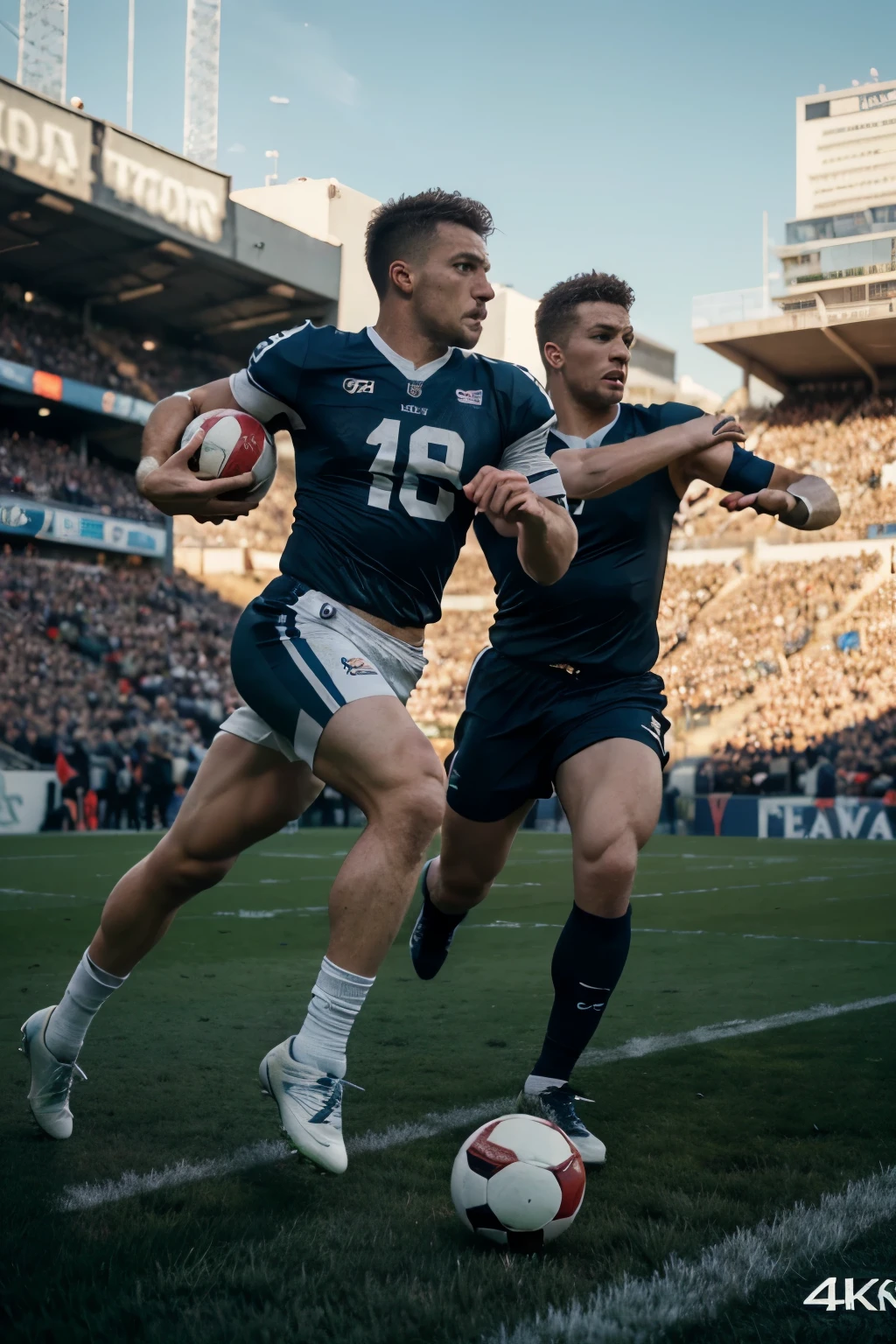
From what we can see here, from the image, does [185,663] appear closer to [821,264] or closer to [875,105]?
[821,264]

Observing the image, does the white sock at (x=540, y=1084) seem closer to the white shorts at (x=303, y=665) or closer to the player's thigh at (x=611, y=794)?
the player's thigh at (x=611, y=794)

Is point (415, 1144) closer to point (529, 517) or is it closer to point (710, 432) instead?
point (529, 517)

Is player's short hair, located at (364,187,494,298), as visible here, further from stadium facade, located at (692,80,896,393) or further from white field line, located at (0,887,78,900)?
stadium facade, located at (692,80,896,393)

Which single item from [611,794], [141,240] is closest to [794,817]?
[611,794]

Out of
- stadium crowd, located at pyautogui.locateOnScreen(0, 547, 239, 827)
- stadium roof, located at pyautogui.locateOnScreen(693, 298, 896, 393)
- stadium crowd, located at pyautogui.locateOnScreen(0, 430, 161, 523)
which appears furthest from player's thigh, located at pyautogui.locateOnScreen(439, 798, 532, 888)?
stadium roof, located at pyautogui.locateOnScreen(693, 298, 896, 393)

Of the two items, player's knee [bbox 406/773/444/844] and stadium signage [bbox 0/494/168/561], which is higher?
stadium signage [bbox 0/494/168/561]

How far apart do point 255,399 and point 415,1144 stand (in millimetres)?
2082

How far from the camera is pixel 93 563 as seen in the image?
31.5 m

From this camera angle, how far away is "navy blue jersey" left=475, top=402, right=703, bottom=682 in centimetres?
426

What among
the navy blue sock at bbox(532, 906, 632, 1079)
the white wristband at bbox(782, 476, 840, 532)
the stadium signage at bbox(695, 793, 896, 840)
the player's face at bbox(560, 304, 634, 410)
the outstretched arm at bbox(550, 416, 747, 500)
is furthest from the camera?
the stadium signage at bbox(695, 793, 896, 840)

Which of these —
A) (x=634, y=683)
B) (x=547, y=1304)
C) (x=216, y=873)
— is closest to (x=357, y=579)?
(x=216, y=873)

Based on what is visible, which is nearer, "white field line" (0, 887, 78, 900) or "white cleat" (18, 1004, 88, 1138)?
"white cleat" (18, 1004, 88, 1138)

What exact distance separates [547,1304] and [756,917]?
7.32 metres

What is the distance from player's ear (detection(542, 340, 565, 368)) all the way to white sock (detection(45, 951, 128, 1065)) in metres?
2.53
